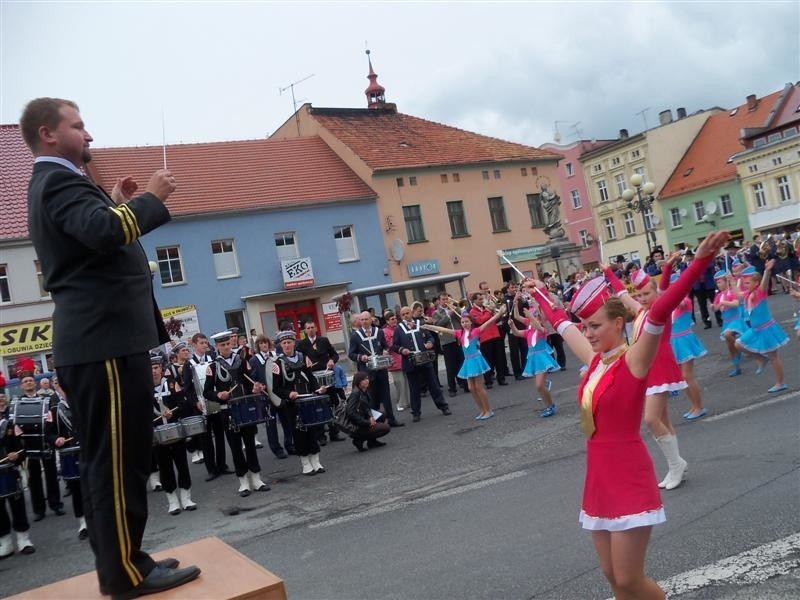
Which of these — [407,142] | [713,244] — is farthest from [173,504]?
[407,142]

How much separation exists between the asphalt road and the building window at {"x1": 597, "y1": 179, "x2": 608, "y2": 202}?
56.5 meters

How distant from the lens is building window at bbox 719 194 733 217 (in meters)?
56.8

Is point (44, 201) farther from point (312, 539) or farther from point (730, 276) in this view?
point (730, 276)

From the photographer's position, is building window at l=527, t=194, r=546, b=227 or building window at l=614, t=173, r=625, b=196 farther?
building window at l=614, t=173, r=625, b=196

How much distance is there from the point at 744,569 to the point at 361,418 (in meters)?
7.80

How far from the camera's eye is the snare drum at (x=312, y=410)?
11156 millimetres

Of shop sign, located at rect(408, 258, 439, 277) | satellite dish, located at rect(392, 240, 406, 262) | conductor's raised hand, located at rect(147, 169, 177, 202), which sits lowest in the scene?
conductor's raised hand, located at rect(147, 169, 177, 202)

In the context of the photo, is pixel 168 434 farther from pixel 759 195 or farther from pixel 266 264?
pixel 759 195

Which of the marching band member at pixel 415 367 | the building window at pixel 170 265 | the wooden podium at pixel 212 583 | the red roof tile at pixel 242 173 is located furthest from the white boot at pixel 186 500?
the red roof tile at pixel 242 173

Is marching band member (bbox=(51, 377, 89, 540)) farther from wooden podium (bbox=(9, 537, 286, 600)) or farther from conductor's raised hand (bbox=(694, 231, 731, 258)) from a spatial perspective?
conductor's raised hand (bbox=(694, 231, 731, 258))

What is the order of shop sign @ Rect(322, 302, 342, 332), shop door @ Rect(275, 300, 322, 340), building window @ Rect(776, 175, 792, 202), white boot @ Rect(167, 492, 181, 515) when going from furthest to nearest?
1. building window @ Rect(776, 175, 792, 202)
2. shop door @ Rect(275, 300, 322, 340)
3. shop sign @ Rect(322, 302, 342, 332)
4. white boot @ Rect(167, 492, 181, 515)

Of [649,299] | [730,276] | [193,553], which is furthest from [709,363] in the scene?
[193,553]

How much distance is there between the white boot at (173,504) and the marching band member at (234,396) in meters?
0.82

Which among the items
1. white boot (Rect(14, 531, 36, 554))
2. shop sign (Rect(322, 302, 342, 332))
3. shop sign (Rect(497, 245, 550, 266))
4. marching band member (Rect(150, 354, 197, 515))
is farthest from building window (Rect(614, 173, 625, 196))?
white boot (Rect(14, 531, 36, 554))
